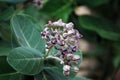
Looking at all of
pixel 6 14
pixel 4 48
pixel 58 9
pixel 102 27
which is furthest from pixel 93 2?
→ pixel 4 48

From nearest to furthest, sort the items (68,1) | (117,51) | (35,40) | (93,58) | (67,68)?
(67,68)
(35,40)
(68,1)
(117,51)
(93,58)

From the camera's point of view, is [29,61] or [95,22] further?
[95,22]

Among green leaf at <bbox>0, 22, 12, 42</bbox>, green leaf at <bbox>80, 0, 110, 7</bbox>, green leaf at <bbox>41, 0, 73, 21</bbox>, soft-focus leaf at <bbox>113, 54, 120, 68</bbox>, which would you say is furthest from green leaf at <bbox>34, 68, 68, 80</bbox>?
soft-focus leaf at <bbox>113, 54, 120, 68</bbox>

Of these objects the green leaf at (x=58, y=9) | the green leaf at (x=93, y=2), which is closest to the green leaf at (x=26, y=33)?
the green leaf at (x=58, y=9)

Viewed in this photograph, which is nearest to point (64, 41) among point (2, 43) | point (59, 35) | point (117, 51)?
point (59, 35)

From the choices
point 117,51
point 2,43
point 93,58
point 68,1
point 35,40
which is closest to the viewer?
point 35,40

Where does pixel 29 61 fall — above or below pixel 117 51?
above

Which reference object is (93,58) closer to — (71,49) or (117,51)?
(117,51)

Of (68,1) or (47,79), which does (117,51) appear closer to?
(68,1)

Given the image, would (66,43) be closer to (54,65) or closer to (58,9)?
(54,65)
